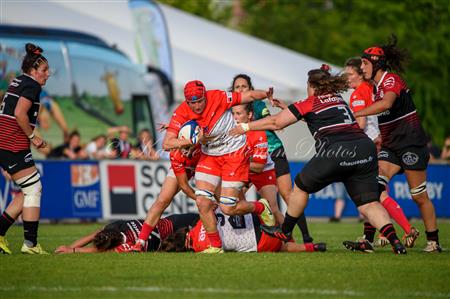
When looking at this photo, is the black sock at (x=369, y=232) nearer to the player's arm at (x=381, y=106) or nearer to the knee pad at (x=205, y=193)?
the player's arm at (x=381, y=106)

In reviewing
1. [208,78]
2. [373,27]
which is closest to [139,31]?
[208,78]

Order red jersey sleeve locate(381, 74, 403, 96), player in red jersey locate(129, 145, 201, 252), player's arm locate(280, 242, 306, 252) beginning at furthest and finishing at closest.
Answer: red jersey sleeve locate(381, 74, 403, 96) < player's arm locate(280, 242, 306, 252) < player in red jersey locate(129, 145, 201, 252)

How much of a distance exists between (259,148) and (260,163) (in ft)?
0.75

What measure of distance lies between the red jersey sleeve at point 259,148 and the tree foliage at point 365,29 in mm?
14564

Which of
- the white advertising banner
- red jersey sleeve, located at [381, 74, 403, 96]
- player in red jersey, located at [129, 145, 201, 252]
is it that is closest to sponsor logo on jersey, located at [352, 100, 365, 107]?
red jersey sleeve, located at [381, 74, 403, 96]

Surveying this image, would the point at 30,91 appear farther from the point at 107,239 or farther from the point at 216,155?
the point at 216,155

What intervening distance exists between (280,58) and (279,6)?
2080cm

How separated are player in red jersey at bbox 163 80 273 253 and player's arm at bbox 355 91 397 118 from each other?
1143mm

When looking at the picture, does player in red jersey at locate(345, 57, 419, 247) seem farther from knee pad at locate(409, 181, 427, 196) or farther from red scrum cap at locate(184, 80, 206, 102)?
red scrum cap at locate(184, 80, 206, 102)

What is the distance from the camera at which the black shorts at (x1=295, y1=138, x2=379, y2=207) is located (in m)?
10.7

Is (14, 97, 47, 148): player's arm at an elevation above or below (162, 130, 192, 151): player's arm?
above

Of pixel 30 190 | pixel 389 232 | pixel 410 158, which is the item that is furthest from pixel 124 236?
pixel 410 158

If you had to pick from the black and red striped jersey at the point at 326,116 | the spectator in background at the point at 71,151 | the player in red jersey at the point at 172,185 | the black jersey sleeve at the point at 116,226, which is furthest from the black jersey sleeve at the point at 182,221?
the spectator in background at the point at 71,151

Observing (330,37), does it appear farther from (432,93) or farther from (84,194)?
(84,194)
